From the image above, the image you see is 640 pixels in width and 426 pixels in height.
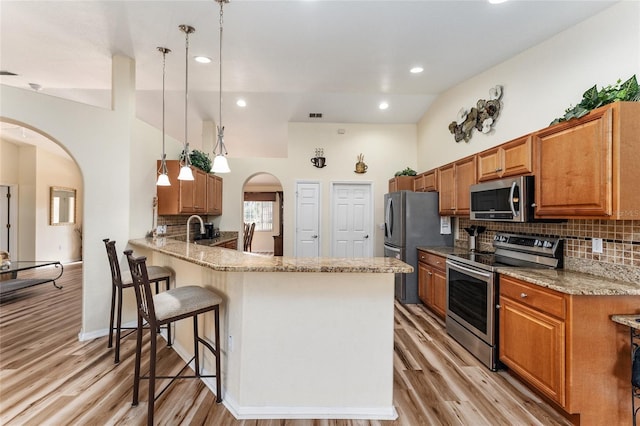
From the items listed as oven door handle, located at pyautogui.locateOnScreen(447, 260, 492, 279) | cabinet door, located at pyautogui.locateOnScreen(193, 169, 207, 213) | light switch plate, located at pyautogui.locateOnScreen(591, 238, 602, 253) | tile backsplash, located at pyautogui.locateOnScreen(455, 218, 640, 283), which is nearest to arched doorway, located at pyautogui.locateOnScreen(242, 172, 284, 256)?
cabinet door, located at pyautogui.locateOnScreen(193, 169, 207, 213)

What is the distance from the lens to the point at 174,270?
2.92 metres

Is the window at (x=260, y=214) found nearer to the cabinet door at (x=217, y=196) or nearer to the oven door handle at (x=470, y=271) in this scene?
the cabinet door at (x=217, y=196)

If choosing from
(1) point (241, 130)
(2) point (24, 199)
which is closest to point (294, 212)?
(1) point (241, 130)

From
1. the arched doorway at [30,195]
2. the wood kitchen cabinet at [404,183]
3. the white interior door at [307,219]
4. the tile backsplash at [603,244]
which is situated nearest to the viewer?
the tile backsplash at [603,244]

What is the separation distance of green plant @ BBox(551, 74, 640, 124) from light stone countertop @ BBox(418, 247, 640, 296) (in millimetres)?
1153

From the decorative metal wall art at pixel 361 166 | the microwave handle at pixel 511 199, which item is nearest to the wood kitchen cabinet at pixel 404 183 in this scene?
the decorative metal wall art at pixel 361 166

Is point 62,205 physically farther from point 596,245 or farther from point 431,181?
point 596,245

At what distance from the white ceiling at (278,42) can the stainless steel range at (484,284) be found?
79.3 inches

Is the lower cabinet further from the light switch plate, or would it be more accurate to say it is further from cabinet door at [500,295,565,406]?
the light switch plate

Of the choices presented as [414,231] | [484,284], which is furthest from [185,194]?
[484,284]

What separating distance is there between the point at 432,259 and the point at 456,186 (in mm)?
1003

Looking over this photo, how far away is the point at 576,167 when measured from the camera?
2115 mm

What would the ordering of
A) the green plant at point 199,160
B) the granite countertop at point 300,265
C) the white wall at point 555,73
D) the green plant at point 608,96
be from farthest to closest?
the green plant at point 199,160 → the white wall at point 555,73 → the green plant at point 608,96 → the granite countertop at point 300,265

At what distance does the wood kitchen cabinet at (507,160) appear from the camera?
8.46 feet
